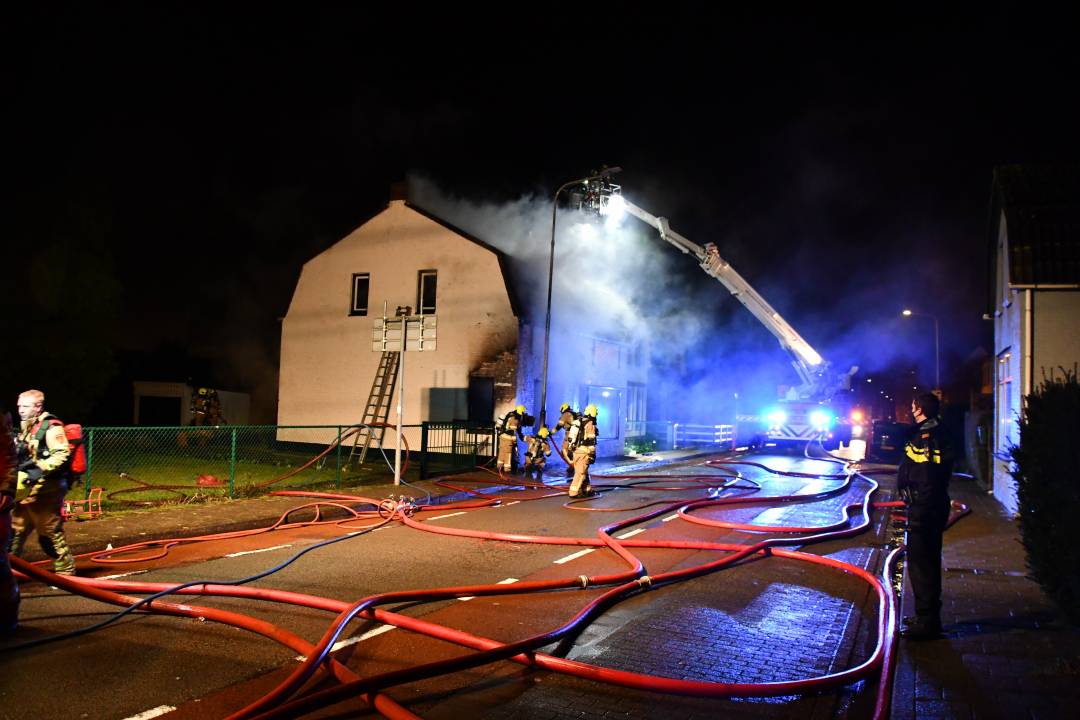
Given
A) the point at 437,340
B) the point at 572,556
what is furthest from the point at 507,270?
the point at 572,556

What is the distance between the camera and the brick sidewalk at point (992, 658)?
390 cm

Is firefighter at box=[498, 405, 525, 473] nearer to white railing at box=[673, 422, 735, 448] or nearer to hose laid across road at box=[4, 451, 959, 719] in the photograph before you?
hose laid across road at box=[4, 451, 959, 719]

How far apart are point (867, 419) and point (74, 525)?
21.3 metres

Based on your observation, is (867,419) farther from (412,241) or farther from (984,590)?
(984,590)

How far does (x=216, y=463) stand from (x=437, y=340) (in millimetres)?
6506

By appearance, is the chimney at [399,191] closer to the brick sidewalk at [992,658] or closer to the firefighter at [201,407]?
the firefighter at [201,407]

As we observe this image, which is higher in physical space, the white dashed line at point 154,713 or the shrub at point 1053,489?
the shrub at point 1053,489

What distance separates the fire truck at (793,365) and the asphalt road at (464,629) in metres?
12.4

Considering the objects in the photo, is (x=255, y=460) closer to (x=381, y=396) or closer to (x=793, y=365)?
(x=381, y=396)

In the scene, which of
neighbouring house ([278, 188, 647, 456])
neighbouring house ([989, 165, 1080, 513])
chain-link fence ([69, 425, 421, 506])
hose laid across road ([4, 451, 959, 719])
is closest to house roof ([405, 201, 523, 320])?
neighbouring house ([278, 188, 647, 456])

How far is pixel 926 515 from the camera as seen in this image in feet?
17.2

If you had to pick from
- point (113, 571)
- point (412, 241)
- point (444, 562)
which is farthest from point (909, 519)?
point (412, 241)

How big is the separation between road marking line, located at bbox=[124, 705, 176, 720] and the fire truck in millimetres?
16806

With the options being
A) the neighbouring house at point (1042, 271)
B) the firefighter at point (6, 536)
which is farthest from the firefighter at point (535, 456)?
the firefighter at point (6, 536)
